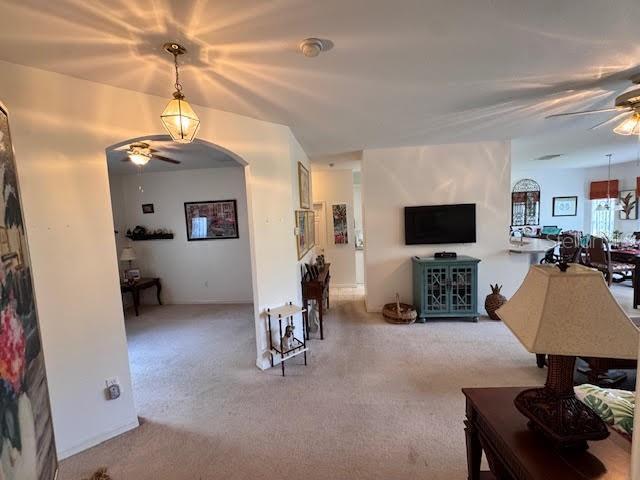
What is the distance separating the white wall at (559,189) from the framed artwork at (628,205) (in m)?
0.67

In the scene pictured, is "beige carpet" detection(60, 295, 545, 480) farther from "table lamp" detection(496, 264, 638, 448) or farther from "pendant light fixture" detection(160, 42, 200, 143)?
"pendant light fixture" detection(160, 42, 200, 143)

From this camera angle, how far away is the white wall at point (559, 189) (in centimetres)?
732

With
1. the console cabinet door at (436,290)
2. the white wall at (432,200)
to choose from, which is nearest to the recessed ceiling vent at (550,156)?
the white wall at (432,200)

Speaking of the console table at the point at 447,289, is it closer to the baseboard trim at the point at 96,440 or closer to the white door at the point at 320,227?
the white door at the point at 320,227

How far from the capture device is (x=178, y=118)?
1622 mm

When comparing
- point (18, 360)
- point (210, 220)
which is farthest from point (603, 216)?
point (18, 360)

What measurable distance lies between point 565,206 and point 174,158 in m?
8.92

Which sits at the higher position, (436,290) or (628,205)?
(628,205)

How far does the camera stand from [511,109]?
2.77 metres

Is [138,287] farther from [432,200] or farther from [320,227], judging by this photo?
[432,200]

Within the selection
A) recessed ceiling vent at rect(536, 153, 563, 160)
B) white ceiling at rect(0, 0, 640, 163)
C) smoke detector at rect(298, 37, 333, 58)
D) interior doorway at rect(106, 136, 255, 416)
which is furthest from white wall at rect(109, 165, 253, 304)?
recessed ceiling vent at rect(536, 153, 563, 160)

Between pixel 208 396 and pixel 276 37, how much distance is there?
8.92ft

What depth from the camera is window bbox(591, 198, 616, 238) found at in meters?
6.91

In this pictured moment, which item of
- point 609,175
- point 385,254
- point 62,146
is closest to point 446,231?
point 385,254
